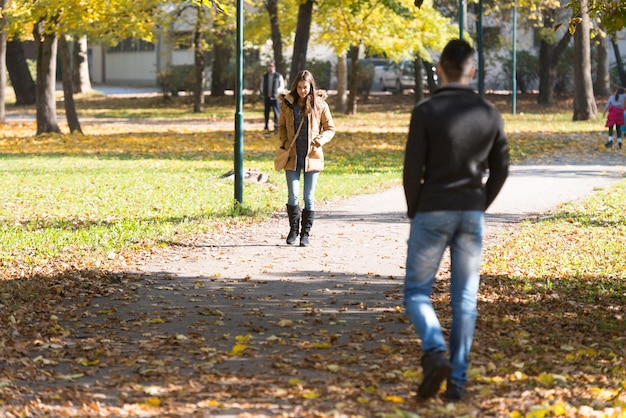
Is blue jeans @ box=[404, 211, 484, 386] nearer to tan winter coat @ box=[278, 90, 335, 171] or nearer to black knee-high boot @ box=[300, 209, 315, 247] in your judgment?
tan winter coat @ box=[278, 90, 335, 171]

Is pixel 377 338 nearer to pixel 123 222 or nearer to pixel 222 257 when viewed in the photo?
pixel 222 257

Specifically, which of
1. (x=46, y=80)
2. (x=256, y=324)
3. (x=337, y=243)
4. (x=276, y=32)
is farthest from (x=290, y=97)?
(x=276, y=32)

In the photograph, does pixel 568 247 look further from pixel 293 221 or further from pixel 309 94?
pixel 309 94

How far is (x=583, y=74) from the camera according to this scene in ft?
116

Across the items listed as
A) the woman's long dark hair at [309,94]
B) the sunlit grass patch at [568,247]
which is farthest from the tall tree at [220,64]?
the woman's long dark hair at [309,94]

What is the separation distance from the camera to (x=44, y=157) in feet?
74.2

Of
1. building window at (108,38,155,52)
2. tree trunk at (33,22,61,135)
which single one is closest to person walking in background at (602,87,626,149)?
tree trunk at (33,22,61,135)

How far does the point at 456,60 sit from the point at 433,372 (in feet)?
5.23

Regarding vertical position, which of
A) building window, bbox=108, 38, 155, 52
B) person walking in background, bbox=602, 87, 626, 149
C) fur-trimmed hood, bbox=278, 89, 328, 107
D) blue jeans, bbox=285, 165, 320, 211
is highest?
building window, bbox=108, 38, 155, 52

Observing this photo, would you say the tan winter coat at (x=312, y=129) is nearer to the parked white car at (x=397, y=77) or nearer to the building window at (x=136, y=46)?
the parked white car at (x=397, y=77)

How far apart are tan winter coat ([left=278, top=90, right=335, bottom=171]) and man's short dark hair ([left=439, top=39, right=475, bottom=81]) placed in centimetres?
528

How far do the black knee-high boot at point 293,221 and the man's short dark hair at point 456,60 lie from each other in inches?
229

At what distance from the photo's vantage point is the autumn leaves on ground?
236 inches

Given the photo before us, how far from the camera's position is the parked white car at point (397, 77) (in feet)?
181
